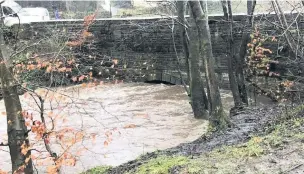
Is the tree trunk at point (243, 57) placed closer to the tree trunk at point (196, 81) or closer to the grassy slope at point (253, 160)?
the tree trunk at point (196, 81)

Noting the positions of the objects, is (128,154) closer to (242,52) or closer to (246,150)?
(242,52)

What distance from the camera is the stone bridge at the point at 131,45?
60.7 feet

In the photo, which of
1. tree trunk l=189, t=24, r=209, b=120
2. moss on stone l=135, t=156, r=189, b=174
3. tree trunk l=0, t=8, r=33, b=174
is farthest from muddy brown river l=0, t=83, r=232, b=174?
moss on stone l=135, t=156, r=189, b=174

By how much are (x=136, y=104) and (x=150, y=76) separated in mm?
4605

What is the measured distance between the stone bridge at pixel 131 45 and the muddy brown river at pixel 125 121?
3.06ft

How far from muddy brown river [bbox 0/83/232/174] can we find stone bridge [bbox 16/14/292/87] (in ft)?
3.06

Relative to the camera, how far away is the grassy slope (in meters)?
4.09

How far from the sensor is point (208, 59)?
8.16 metres

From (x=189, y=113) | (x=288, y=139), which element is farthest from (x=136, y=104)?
(x=288, y=139)

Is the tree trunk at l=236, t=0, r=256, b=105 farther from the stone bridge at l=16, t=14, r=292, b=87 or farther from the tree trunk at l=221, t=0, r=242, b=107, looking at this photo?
the stone bridge at l=16, t=14, r=292, b=87

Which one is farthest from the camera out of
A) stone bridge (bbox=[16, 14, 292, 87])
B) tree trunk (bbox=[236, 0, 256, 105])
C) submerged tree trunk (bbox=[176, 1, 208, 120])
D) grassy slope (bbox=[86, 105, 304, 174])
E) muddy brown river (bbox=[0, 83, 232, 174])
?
stone bridge (bbox=[16, 14, 292, 87])

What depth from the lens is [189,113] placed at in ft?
43.7

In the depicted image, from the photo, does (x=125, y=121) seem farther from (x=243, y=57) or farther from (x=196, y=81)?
(x=243, y=57)

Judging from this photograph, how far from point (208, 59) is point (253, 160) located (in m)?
4.06
